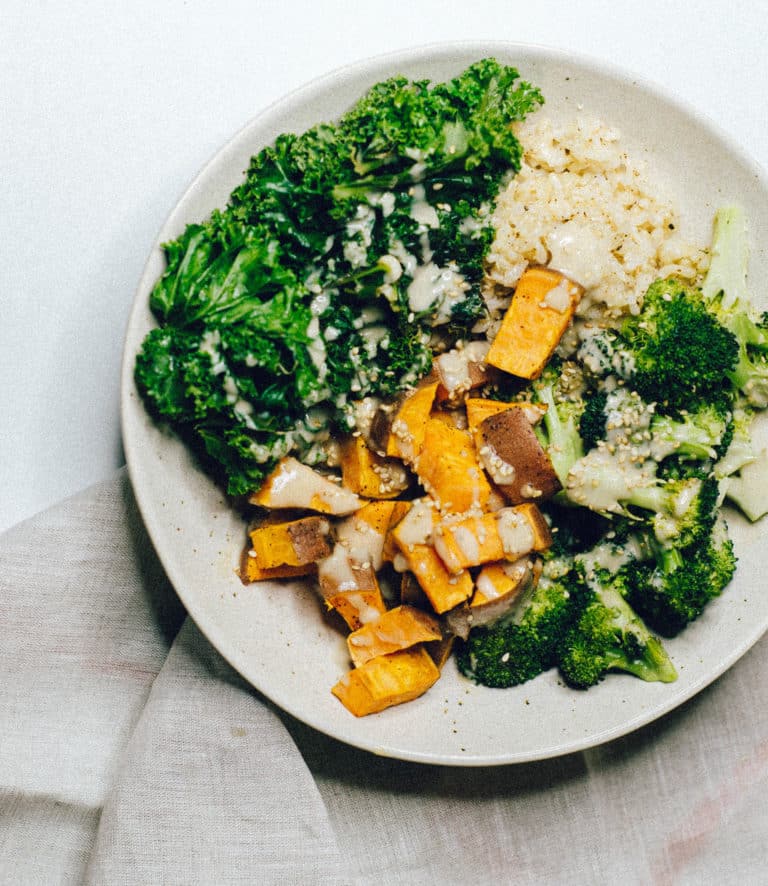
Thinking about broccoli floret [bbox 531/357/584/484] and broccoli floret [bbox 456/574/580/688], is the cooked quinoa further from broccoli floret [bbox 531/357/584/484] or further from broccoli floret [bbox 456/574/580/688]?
broccoli floret [bbox 456/574/580/688]

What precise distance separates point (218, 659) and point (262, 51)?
7.04 ft

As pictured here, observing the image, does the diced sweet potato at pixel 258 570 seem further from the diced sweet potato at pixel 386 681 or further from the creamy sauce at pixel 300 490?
the diced sweet potato at pixel 386 681

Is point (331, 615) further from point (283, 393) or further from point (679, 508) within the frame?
point (679, 508)

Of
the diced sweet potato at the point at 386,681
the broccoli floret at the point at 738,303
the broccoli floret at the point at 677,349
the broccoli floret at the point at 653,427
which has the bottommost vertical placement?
the diced sweet potato at the point at 386,681

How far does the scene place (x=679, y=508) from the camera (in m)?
2.55

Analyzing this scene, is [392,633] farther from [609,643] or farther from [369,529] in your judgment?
[609,643]

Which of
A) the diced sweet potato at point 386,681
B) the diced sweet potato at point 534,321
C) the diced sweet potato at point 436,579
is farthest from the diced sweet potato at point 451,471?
the diced sweet potato at point 386,681

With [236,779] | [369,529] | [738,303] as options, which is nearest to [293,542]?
[369,529]

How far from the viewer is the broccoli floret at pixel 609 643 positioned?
8.68 ft

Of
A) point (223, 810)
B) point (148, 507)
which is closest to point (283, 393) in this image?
point (148, 507)

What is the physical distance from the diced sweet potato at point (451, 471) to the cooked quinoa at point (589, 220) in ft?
1.73

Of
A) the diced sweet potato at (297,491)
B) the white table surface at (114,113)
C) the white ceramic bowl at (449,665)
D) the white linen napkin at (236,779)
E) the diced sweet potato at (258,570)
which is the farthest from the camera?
the white table surface at (114,113)

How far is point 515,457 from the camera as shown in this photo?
2502 mm

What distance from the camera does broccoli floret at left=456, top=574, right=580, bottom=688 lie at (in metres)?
2.64
